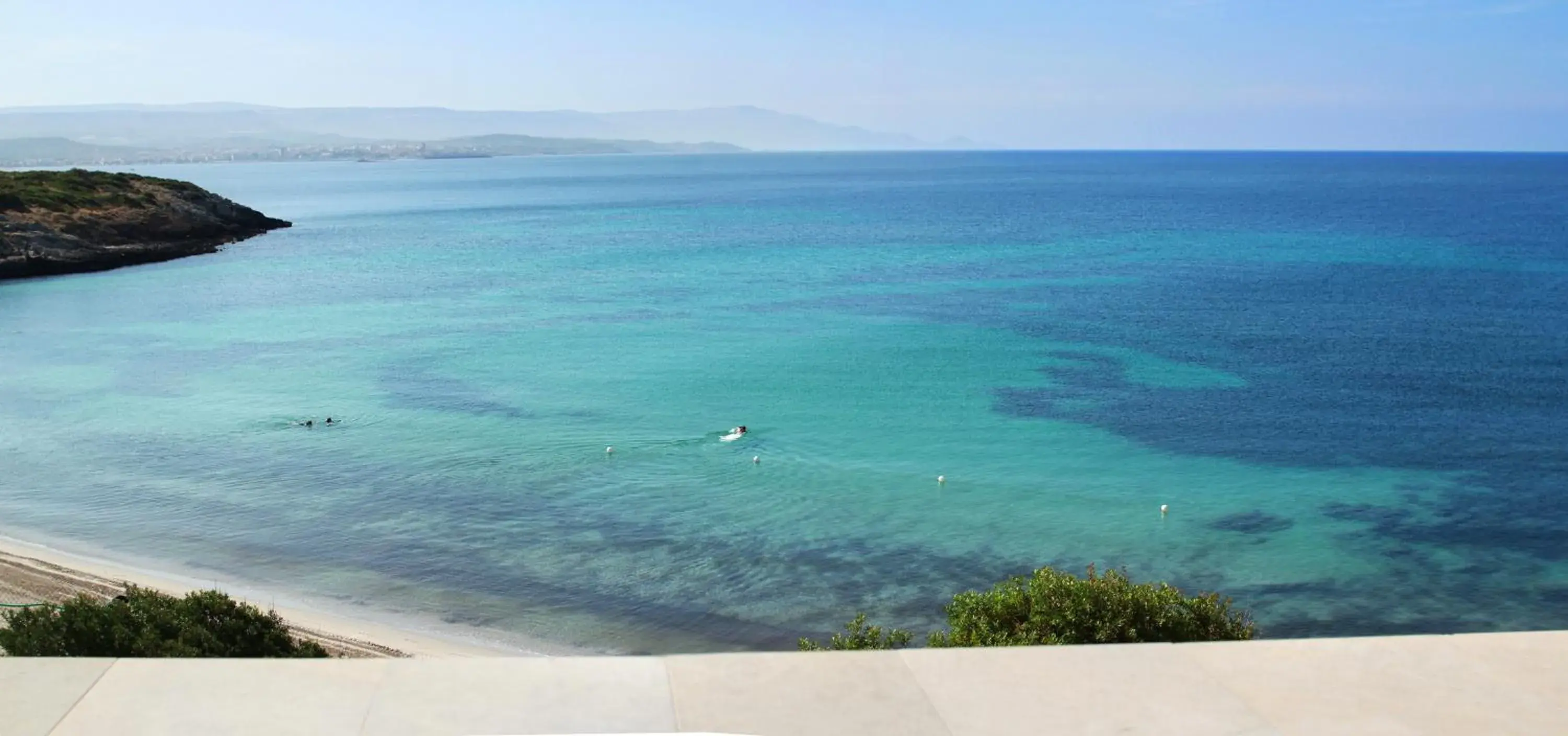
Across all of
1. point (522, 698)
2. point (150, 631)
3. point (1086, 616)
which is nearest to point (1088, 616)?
point (1086, 616)

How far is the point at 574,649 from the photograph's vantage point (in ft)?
59.2

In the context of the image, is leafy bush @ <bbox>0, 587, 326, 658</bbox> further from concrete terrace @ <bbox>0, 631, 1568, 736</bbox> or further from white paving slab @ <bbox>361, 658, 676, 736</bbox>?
white paving slab @ <bbox>361, 658, 676, 736</bbox>

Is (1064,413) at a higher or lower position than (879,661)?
lower

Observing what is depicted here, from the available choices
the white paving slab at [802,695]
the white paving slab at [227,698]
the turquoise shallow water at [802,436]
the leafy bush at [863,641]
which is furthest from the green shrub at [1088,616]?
the turquoise shallow water at [802,436]

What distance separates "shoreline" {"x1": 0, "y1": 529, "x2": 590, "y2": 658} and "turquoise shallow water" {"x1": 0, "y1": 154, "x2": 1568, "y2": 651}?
2.06ft

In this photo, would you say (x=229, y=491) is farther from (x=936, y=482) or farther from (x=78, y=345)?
Result: (x=78, y=345)

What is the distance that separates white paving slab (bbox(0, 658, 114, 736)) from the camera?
5594mm

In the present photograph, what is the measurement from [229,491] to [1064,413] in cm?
1952

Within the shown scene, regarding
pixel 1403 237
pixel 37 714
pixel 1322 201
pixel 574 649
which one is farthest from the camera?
pixel 1322 201

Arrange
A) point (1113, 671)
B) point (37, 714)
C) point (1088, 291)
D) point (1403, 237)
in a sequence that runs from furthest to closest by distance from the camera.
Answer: point (1403, 237), point (1088, 291), point (1113, 671), point (37, 714)

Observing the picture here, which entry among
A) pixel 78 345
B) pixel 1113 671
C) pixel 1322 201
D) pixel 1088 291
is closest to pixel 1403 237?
pixel 1088 291

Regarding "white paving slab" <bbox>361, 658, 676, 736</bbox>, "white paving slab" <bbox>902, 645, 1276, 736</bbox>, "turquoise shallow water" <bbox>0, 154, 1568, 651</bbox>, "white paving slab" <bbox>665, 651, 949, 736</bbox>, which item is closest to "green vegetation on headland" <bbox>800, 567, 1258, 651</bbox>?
"white paving slab" <bbox>902, 645, 1276, 736</bbox>

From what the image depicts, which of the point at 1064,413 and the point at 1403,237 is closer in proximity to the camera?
the point at 1064,413

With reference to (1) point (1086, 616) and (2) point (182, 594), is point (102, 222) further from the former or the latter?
(1) point (1086, 616)
